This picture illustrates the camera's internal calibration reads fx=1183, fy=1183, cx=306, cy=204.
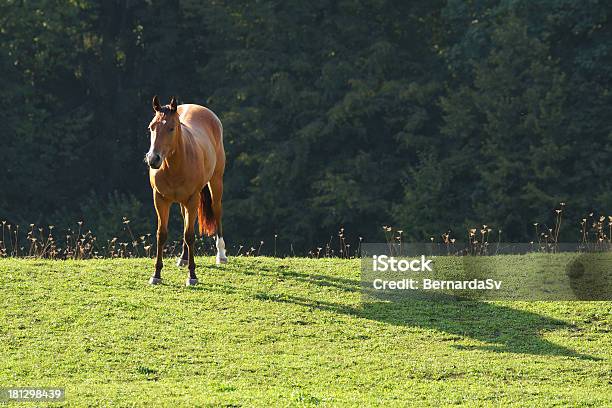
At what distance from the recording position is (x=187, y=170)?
14070 millimetres

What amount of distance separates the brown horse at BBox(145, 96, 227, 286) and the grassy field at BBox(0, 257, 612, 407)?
65cm

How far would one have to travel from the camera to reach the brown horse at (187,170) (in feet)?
44.0

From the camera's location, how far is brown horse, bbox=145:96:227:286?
13.4m

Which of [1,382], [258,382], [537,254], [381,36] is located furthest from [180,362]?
[381,36]

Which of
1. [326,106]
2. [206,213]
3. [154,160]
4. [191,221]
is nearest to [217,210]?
[206,213]

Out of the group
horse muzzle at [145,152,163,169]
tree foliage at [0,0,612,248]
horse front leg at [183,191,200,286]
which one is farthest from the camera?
tree foliage at [0,0,612,248]

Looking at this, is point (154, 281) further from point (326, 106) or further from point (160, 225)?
point (326, 106)

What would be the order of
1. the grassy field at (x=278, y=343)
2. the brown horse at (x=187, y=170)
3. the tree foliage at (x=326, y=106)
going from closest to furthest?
the grassy field at (x=278, y=343) < the brown horse at (x=187, y=170) < the tree foliage at (x=326, y=106)

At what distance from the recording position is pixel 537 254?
15.9 m

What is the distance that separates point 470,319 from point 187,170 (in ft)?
12.3

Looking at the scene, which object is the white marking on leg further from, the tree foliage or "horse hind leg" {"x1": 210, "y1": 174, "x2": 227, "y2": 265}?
the tree foliage

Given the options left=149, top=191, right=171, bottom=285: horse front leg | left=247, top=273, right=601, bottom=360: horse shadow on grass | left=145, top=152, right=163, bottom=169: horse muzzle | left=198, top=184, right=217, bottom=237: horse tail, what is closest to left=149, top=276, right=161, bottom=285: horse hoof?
left=149, top=191, right=171, bottom=285: horse front leg

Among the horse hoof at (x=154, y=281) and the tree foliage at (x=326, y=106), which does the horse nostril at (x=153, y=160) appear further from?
the tree foliage at (x=326, y=106)

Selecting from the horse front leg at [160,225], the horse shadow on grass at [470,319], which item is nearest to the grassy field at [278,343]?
the horse shadow on grass at [470,319]
